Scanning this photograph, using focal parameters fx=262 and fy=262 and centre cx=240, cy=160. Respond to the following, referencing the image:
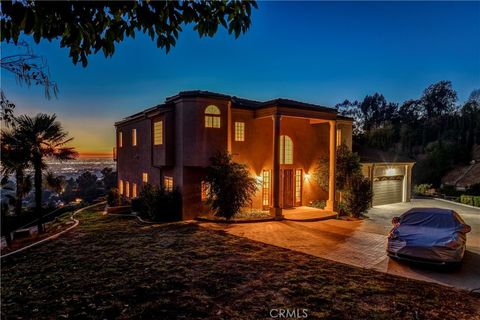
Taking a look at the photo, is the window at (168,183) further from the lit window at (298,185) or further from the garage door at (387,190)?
the garage door at (387,190)

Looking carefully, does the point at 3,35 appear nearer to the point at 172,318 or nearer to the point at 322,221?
the point at 172,318

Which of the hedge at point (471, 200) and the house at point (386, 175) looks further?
the hedge at point (471, 200)

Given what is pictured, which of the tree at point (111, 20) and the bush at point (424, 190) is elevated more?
the tree at point (111, 20)

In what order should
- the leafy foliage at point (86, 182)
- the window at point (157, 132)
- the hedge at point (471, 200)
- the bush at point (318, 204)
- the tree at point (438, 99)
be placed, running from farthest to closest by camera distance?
1. the tree at point (438, 99)
2. the leafy foliage at point (86, 182)
3. the hedge at point (471, 200)
4. the bush at point (318, 204)
5. the window at point (157, 132)

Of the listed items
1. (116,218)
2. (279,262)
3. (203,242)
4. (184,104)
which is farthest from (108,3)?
(116,218)

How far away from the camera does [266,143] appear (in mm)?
15508

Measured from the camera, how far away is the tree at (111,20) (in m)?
2.51

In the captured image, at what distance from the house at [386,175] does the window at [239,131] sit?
9953 mm

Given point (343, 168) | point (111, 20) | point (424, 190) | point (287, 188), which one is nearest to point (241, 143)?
point (287, 188)

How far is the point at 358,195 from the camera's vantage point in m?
14.5

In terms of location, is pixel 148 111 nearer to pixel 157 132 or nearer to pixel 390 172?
pixel 157 132

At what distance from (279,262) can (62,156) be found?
12599mm

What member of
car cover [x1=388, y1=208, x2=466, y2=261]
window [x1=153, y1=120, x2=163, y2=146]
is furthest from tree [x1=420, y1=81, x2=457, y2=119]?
window [x1=153, y1=120, x2=163, y2=146]

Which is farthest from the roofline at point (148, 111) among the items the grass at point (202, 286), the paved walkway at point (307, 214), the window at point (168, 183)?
the paved walkway at point (307, 214)
